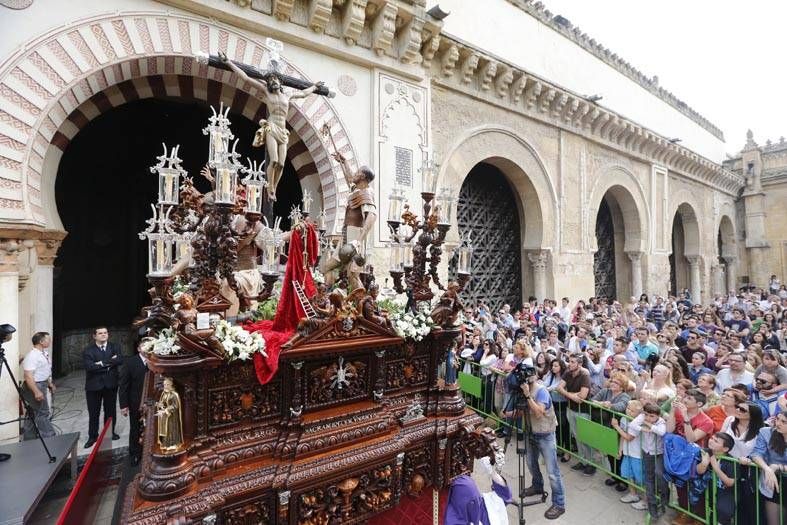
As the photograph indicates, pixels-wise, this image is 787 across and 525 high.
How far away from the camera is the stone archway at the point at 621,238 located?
1325cm

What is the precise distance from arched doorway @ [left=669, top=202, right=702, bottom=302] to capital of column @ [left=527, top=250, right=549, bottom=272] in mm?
10370

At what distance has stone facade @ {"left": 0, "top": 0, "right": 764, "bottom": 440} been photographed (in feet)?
14.9

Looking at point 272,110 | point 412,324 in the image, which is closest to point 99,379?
point 272,110

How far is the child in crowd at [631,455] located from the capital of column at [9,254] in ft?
22.4

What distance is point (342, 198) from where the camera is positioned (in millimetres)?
6438

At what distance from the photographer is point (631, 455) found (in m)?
3.95

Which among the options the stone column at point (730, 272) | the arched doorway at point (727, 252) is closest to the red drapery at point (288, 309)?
the arched doorway at point (727, 252)

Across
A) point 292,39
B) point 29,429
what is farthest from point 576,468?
point 292,39

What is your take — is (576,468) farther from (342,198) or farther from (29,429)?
(29,429)

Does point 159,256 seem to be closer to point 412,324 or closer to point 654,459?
point 412,324

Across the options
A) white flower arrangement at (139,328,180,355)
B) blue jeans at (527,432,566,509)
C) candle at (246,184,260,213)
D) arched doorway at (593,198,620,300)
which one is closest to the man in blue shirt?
blue jeans at (527,432,566,509)

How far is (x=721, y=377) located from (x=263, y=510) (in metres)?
5.48

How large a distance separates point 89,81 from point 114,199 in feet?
15.0

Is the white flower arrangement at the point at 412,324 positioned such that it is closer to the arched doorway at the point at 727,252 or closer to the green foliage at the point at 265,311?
the green foliage at the point at 265,311
